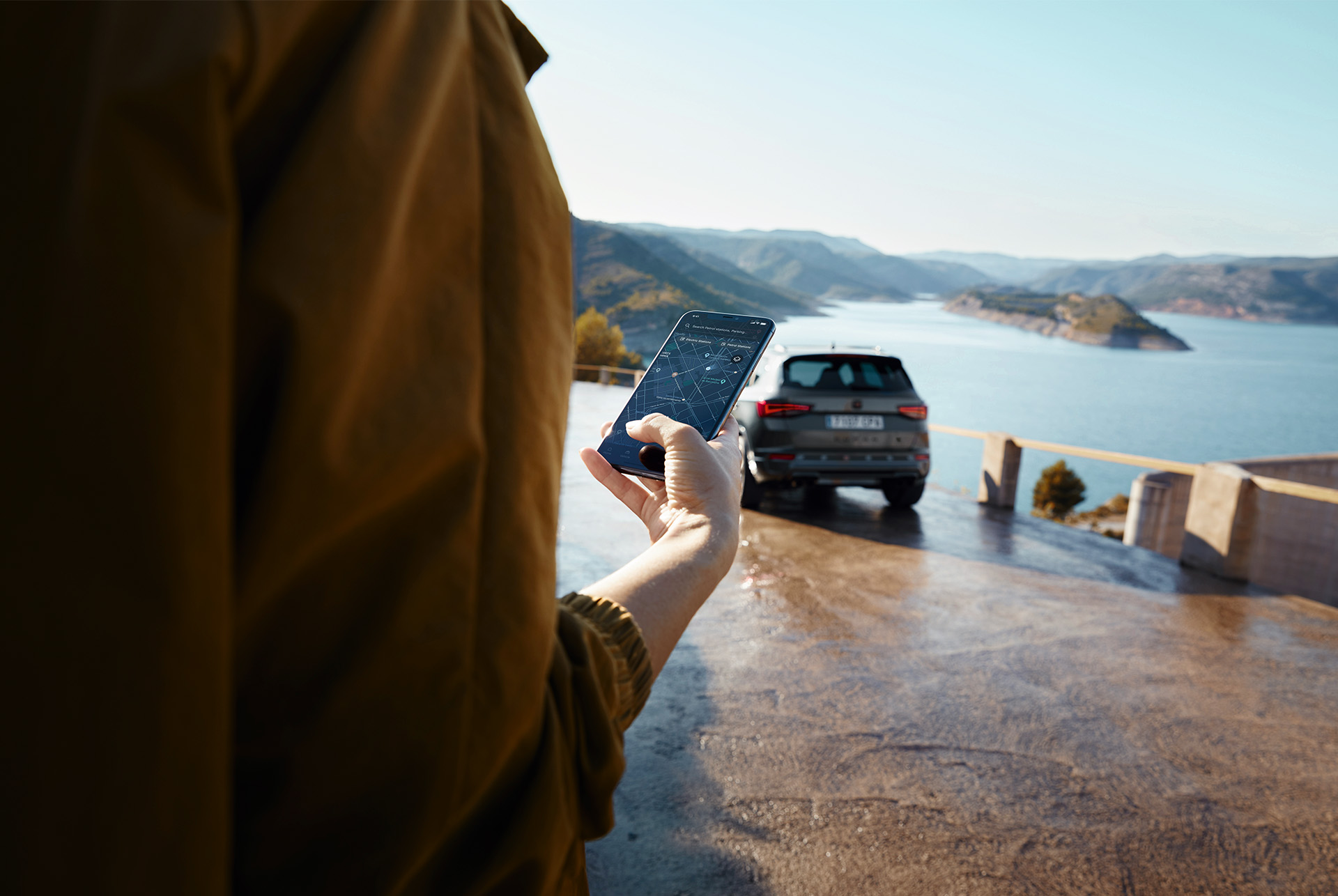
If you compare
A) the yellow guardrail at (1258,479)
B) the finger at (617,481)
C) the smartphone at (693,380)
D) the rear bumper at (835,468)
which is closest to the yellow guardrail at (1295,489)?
the yellow guardrail at (1258,479)

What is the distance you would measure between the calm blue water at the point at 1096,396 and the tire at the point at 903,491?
6800 cm

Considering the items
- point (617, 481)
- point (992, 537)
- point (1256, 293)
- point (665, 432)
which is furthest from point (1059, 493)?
point (1256, 293)

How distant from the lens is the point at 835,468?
7918 mm

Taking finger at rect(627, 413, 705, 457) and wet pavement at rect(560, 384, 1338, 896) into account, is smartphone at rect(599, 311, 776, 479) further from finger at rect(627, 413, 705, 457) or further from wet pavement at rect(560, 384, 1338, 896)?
wet pavement at rect(560, 384, 1338, 896)

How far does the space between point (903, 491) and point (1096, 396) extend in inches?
5829

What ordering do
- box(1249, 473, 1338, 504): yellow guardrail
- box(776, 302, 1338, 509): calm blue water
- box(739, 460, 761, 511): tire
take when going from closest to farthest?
box(1249, 473, 1338, 504): yellow guardrail < box(739, 460, 761, 511): tire < box(776, 302, 1338, 509): calm blue water

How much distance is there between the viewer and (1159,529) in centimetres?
1318

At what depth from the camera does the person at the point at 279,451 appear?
0.39 meters

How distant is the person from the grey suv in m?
7.37

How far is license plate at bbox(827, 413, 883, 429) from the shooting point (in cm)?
791

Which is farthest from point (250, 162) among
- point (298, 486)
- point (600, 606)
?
point (600, 606)

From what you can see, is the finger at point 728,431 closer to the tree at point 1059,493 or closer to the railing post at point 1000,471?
the railing post at point 1000,471

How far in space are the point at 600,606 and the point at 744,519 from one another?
711 cm

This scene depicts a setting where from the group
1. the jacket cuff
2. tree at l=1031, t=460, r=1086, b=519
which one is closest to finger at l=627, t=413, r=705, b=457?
the jacket cuff
